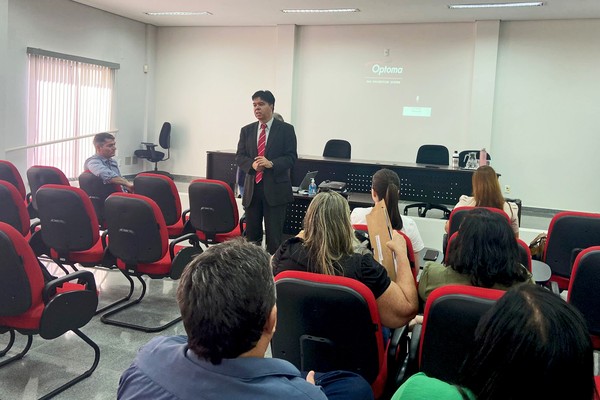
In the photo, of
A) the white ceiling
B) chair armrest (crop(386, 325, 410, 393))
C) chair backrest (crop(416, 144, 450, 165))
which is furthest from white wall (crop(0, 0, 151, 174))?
chair armrest (crop(386, 325, 410, 393))

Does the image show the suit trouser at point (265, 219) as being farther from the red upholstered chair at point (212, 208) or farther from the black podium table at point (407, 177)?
the black podium table at point (407, 177)

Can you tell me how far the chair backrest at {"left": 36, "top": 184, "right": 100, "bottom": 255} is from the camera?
3.51 meters

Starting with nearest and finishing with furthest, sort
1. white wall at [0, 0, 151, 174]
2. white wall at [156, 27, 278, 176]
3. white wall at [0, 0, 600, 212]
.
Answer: white wall at [0, 0, 151, 174], white wall at [0, 0, 600, 212], white wall at [156, 27, 278, 176]

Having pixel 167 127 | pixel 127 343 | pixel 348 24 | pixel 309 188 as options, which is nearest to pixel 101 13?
pixel 167 127

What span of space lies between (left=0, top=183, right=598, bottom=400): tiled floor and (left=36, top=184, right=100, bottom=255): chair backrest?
0.56 metres

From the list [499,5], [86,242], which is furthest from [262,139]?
[499,5]

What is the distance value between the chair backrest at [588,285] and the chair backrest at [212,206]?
2658 mm

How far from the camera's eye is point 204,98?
10.6 m

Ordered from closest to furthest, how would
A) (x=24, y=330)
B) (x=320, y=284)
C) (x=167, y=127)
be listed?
(x=320, y=284)
(x=24, y=330)
(x=167, y=127)

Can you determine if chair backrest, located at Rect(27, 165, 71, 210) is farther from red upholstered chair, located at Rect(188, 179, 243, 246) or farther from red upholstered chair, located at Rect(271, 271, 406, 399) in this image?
red upholstered chair, located at Rect(271, 271, 406, 399)

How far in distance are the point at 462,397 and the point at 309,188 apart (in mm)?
4428

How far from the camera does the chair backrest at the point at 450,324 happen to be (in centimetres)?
175

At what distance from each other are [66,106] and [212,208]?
18.6ft

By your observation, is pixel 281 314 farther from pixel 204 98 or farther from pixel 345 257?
pixel 204 98
